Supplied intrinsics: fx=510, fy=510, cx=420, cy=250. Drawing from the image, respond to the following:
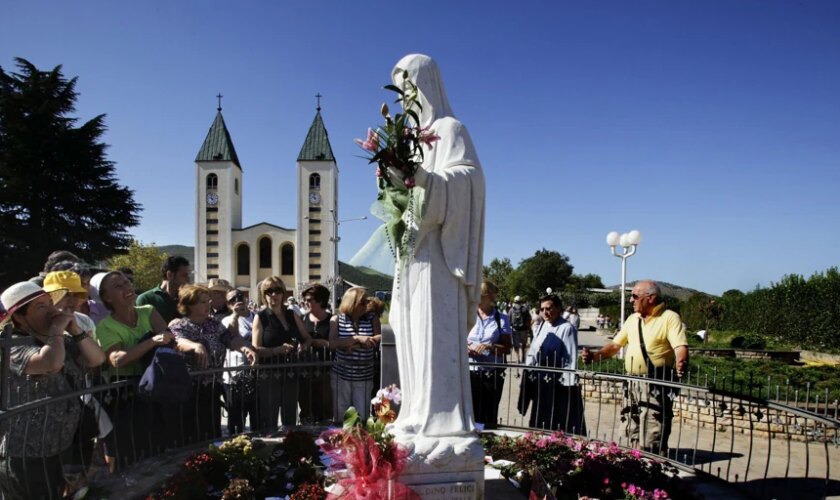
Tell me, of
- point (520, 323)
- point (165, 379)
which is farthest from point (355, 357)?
point (520, 323)

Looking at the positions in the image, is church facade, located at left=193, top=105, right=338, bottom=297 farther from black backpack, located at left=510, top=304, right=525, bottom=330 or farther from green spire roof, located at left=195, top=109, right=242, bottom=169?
black backpack, located at left=510, top=304, right=525, bottom=330

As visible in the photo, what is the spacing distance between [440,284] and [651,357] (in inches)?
129

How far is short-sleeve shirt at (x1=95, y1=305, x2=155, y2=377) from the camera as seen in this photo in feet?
14.9

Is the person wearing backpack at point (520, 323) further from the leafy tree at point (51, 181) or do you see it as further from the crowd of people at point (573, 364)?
the leafy tree at point (51, 181)

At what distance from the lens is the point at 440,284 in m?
3.30

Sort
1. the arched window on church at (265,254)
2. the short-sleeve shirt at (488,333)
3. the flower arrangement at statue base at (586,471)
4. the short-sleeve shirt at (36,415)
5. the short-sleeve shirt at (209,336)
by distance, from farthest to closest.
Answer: the arched window on church at (265,254) → the short-sleeve shirt at (488,333) → the short-sleeve shirt at (209,336) → the flower arrangement at statue base at (586,471) → the short-sleeve shirt at (36,415)

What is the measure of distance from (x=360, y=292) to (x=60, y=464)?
3258 mm

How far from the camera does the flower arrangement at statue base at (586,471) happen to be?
12.8ft

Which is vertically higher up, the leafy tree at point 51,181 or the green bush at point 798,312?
the leafy tree at point 51,181

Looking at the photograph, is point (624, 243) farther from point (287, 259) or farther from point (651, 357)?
point (287, 259)

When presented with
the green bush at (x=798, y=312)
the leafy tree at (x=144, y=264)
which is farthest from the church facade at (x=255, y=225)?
the green bush at (x=798, y=312)

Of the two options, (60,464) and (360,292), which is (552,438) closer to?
(360,292)

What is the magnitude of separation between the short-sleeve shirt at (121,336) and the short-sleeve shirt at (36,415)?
2.27 feet

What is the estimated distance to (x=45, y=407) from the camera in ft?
11.4
